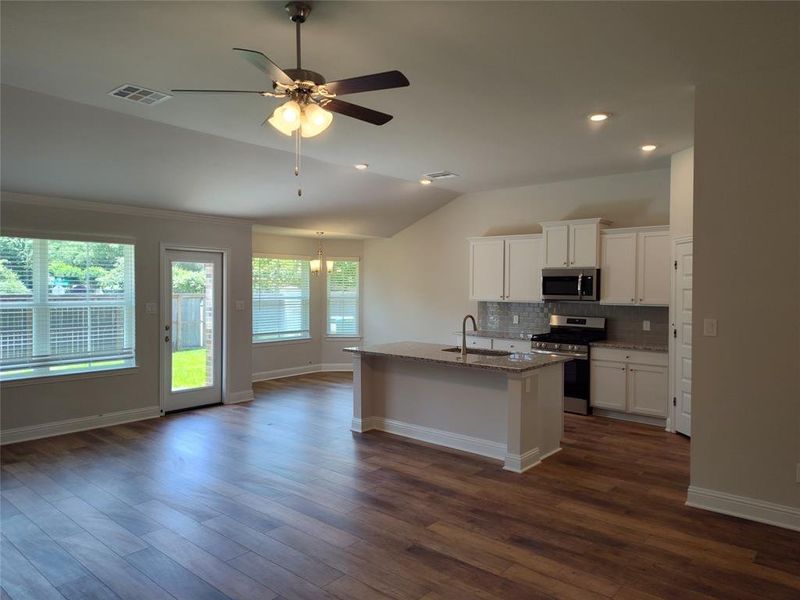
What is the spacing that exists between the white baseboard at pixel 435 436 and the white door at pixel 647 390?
6.95 feet

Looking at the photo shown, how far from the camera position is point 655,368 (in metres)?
5.76

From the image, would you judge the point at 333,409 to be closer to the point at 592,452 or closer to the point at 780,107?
the point at 592,452

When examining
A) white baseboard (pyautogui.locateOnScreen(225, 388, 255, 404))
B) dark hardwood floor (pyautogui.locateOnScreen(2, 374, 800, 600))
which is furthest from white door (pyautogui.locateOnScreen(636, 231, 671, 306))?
white baseboard (pyautogui.locateOnScreen(225, 388, 255, 404))

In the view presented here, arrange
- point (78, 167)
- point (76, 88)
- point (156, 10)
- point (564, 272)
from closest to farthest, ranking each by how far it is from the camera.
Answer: point (156, 10) < point (76, 88) < point (78, 167) < point (564, 272)

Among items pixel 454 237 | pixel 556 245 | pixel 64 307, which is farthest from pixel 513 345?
pixel 64 307

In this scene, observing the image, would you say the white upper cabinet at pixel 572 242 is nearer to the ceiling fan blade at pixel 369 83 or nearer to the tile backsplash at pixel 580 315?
the tile backsplash at pixel 580 315

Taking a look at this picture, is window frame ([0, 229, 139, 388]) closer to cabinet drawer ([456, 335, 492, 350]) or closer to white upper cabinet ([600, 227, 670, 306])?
cabinet drawer ([456, 335, 492, 350])

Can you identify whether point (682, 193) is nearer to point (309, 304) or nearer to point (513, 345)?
point (513, 345)

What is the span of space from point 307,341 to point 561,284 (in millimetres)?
4557

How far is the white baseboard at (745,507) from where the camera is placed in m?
3.35

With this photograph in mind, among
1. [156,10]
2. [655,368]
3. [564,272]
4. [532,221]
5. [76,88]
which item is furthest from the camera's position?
[532,221]

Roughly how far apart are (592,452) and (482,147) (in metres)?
3.02

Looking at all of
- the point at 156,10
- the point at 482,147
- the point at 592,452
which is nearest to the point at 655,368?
the point at 592,452

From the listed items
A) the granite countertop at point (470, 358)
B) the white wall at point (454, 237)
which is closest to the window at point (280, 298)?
the white wall at point (454, 237)
